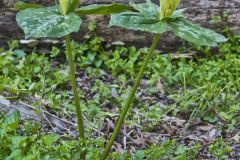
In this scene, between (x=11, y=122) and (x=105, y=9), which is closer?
(x=105, y=9)

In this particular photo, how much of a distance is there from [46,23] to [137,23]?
309mm

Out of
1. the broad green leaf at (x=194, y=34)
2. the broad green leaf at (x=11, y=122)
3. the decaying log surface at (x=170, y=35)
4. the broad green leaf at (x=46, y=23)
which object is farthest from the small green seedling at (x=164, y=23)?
the decaying log surface at (x=170, y=35)

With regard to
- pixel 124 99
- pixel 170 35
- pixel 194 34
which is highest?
pixel 194 34

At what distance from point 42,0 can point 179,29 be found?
193 cm

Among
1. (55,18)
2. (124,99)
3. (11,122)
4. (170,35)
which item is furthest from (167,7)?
(170,35)

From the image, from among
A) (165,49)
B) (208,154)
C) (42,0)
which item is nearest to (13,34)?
(42,0)

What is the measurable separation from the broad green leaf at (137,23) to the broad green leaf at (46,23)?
133mm

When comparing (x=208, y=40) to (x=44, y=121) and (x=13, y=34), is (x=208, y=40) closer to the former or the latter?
(x=44, y=121)

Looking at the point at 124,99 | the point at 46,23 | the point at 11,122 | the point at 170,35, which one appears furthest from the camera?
the point at 170,35

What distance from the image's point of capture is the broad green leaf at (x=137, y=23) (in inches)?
70.6

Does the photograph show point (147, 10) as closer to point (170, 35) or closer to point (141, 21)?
point (141, 21)

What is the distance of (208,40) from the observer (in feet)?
6.06

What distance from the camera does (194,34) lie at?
1.85 meters

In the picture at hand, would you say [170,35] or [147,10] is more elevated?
[147,10]
